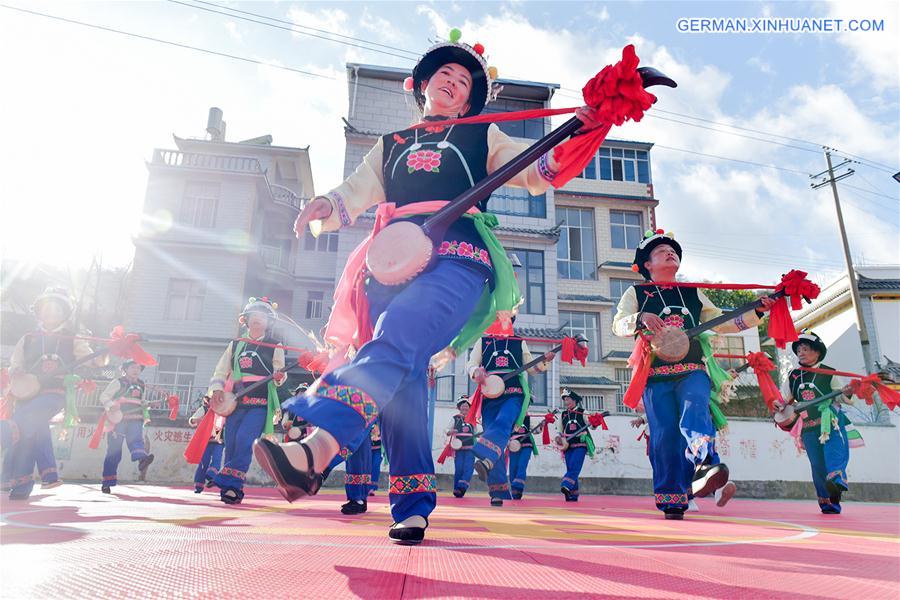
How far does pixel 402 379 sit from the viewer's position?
199cm

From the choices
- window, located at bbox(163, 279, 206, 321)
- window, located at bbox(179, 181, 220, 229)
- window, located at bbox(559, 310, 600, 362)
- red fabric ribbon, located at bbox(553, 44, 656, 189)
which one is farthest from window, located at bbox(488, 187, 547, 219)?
red fabric ribbon, located at bbox(553, 44, 656, 189)

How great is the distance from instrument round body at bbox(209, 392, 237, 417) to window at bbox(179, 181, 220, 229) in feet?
60.1

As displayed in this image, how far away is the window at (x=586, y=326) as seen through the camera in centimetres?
2334

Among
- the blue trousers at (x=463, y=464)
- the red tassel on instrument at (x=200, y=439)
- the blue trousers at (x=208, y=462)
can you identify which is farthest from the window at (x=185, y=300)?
the red tassel on instrument at (x=200, y=439)

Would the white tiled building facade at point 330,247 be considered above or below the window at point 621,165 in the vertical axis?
below

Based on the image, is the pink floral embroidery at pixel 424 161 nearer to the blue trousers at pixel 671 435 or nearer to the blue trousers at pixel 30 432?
the blue trousers at pixel 671 435

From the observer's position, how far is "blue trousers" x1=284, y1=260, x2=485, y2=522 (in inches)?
70.2

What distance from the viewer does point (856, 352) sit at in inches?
1054

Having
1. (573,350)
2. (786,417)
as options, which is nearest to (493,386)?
(573,350)

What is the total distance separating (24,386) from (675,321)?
5946 mm

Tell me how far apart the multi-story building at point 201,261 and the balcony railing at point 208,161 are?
0.04m

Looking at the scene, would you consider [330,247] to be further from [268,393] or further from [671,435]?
[671,435]

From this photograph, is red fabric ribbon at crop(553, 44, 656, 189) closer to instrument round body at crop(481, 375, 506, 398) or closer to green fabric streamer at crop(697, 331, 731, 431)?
green fabric streamer at crop(697, 331, 731, 431)

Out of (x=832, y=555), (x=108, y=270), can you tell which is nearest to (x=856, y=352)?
(x=832, y=555)
